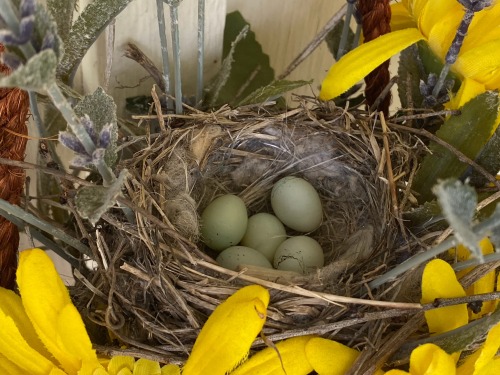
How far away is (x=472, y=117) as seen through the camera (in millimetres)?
475

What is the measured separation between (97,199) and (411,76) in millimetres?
326

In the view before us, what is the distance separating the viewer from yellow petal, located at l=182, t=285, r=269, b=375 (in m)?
0.38

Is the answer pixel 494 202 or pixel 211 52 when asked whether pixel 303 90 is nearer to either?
pixel 211 52

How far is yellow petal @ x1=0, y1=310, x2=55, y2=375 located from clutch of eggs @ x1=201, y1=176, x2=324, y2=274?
21 cm

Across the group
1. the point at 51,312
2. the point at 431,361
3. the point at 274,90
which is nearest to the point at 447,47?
the point at 274,90

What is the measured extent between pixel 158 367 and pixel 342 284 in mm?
158

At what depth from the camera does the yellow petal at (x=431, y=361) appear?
1.19 feet

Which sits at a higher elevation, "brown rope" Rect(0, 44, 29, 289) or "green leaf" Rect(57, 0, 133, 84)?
"green leaf" Rect(57, 0, 133, 84)

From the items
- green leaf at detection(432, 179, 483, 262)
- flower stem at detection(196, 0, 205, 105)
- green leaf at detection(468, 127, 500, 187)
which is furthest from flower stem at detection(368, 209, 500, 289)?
flower stem at detection(196, 0, 205, 105)

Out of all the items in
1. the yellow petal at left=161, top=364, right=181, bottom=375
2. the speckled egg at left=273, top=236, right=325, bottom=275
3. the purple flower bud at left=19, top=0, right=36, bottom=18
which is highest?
the purple flower bud at left=19, top=0, right=36, bottom=18

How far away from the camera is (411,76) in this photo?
1.83ft

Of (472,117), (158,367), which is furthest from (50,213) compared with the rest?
Answer: (472,117)

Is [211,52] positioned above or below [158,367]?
above

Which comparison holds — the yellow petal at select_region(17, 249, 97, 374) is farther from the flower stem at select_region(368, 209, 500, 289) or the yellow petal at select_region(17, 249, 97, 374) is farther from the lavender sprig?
the lavender sprig
